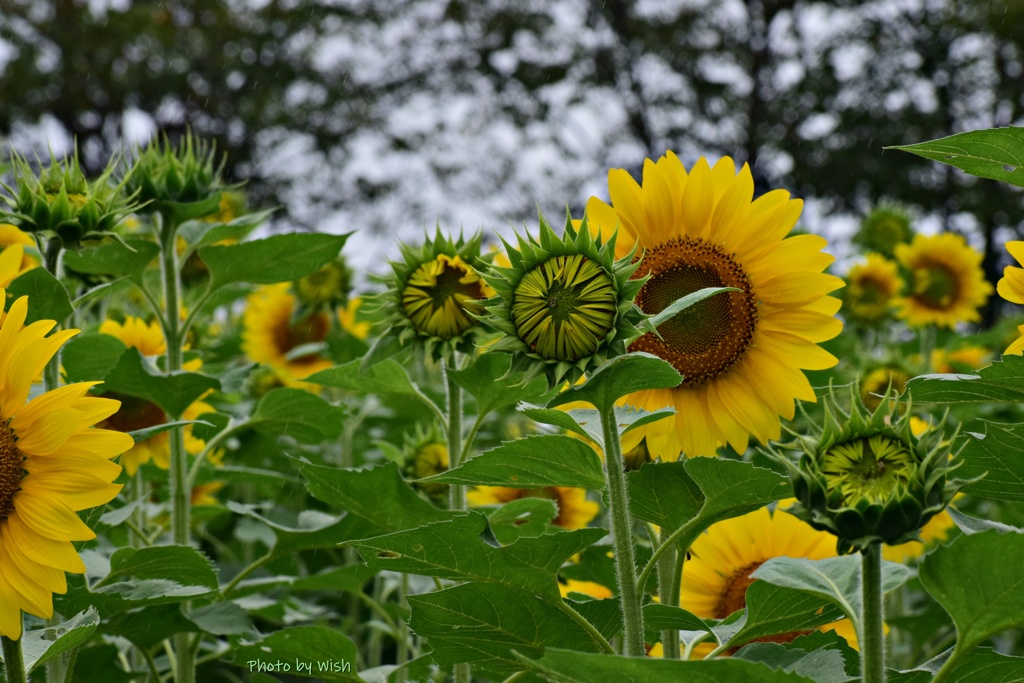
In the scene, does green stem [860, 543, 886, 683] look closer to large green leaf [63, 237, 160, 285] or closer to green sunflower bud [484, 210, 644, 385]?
green sunflower bud [484, 210, 644, 385]

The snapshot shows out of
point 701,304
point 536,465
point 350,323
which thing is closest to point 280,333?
point 350,323

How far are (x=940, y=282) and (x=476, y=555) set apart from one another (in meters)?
2.99

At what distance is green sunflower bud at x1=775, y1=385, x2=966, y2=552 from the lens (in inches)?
37.2

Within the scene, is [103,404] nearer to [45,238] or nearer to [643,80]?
[45,238]

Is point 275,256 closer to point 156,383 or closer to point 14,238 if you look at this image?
point 156,383

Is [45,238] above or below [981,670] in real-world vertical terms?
above

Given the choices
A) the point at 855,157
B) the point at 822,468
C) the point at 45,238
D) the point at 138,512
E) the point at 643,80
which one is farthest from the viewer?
the point at 643,80

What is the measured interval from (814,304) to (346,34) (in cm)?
1388

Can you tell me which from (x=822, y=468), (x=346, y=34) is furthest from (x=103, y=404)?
(x=346, y=34)

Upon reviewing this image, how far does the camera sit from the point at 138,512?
210 centimetres

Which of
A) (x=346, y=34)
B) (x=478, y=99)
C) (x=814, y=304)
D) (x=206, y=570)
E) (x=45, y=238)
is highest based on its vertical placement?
(x=346, y=34)

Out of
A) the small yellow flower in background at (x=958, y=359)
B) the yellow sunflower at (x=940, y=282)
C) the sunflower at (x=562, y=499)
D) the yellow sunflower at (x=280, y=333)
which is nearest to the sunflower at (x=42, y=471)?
the sunflower at (x=562, y=499)

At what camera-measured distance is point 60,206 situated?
5.07 ft

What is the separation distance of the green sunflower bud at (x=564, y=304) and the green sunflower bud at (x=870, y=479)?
0.22m
